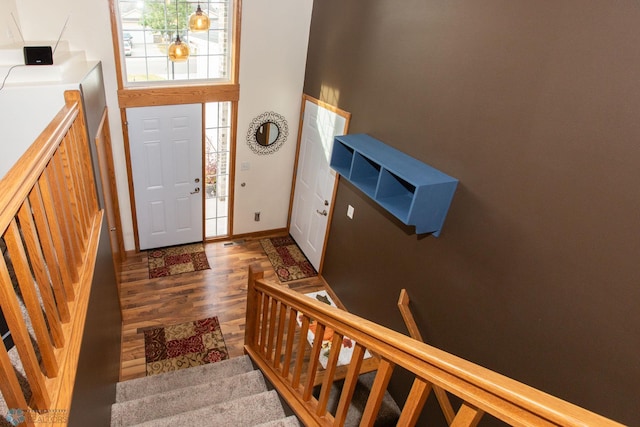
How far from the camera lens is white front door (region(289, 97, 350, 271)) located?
448 centimetres

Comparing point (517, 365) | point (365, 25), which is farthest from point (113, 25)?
point (517, 365)

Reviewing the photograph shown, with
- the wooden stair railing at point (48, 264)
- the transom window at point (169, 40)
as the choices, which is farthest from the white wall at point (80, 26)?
the wooden stair railing at point (48, 264)

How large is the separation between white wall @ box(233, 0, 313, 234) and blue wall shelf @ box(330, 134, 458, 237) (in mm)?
1686

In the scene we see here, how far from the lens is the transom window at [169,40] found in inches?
161

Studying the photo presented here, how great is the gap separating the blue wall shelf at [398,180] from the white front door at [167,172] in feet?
6.94

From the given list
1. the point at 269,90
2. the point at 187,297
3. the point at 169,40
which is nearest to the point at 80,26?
the point at 169,40

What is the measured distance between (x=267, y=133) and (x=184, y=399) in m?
3.37

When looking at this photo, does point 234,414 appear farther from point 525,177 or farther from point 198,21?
point 198,21

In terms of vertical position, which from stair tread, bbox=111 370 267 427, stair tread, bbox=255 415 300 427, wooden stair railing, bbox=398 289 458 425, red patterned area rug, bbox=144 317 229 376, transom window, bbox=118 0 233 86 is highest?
transom window, bbox=118 0 233 86

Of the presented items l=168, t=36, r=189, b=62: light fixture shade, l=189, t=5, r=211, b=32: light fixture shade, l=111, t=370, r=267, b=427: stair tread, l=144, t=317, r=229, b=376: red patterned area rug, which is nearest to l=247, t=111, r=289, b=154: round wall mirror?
l=168, t=36, r=189, b=62: light fixture shade

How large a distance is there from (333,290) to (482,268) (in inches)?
95.1

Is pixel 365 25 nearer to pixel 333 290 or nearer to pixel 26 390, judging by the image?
pixel 333 290

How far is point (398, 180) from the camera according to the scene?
3.20m

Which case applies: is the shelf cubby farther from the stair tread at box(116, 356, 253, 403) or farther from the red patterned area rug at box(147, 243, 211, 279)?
the red patterned area rug at box(147, 243, 211, 279)
